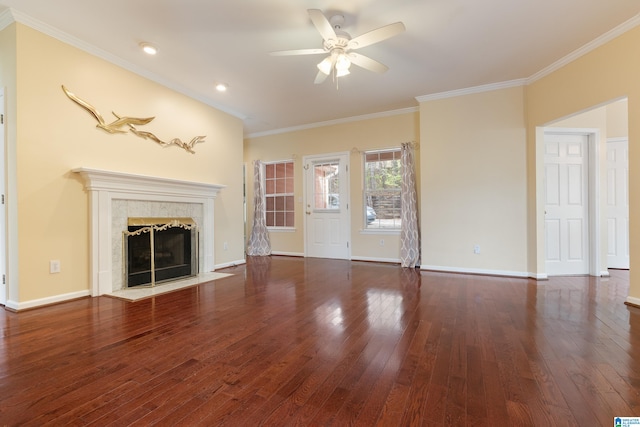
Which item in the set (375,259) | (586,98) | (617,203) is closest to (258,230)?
(375,259)

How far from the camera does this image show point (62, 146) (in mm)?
3055

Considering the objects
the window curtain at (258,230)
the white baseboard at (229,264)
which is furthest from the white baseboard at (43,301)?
the window curtain at (258,230)

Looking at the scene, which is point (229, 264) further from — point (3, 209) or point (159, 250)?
point (3, 209)

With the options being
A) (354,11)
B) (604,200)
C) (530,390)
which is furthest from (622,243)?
(354,11)

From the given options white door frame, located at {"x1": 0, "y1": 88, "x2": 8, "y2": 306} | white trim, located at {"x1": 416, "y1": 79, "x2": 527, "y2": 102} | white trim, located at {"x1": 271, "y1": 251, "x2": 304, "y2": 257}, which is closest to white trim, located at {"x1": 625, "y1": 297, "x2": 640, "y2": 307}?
white trim, located at {"x1": 416, "y1": 79, "x2": 527, "y2": 102}

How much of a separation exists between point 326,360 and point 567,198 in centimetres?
440

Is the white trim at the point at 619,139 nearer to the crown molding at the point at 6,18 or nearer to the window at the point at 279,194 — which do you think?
the window at the point at 279,194

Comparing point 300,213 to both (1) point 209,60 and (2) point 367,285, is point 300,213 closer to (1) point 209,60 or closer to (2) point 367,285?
(2) point 367,285

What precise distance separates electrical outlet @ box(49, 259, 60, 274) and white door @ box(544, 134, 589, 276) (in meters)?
6.08

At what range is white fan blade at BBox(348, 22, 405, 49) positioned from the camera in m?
2.35

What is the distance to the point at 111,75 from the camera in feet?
11.4

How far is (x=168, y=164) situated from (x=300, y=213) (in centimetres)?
284

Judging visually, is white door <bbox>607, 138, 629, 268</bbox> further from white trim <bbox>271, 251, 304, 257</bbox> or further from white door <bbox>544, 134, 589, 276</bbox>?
white trim <bbox>271, 251, 304, 257</bbox>

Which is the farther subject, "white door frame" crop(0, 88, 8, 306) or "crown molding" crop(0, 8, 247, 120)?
"white door frame" crop(0, 88, 8, 306)
